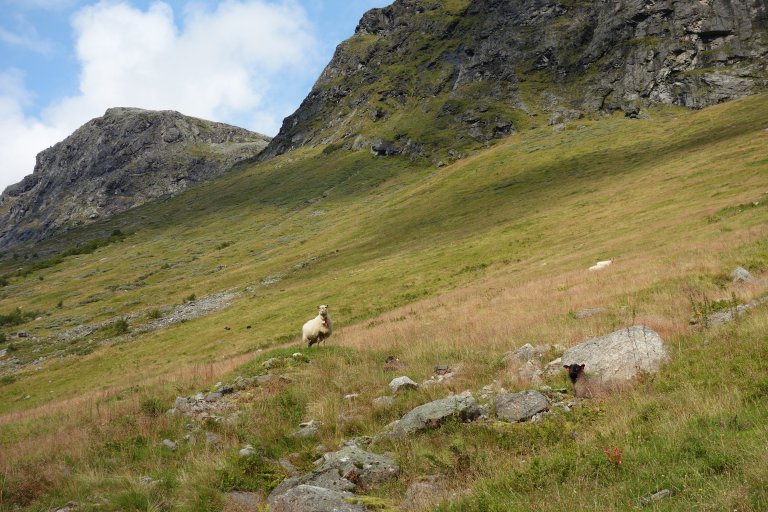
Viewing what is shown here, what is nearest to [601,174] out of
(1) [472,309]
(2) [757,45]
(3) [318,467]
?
(1) [472,309]

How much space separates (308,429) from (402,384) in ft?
9.54

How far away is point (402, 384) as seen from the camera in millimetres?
12547

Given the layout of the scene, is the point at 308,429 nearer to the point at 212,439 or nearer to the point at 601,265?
the point at 212,439

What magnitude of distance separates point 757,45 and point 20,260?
264251mm

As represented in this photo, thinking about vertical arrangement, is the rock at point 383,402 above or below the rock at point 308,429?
below

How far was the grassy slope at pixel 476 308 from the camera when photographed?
25.1 feet

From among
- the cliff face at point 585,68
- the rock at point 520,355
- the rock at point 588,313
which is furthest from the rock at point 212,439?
the cliff face at point 585,68

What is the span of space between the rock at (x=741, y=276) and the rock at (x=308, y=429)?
15804mm

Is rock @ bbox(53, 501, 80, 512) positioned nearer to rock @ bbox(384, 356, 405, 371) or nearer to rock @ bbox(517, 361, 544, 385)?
rock @ bbox(384, 356, 405, 371)

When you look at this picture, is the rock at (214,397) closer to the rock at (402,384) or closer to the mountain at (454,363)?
the mountain at (454,363)

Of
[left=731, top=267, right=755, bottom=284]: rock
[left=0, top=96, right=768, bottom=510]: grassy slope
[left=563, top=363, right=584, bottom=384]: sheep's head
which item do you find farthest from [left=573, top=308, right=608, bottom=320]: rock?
[left=563, top=363, right=584, bottom=384]: sheep's head

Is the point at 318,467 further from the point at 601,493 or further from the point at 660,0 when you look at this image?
the point at 660,0

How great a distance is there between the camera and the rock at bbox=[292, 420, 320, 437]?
10555mm

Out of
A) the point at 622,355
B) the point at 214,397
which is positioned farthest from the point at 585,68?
the point at 214,397
